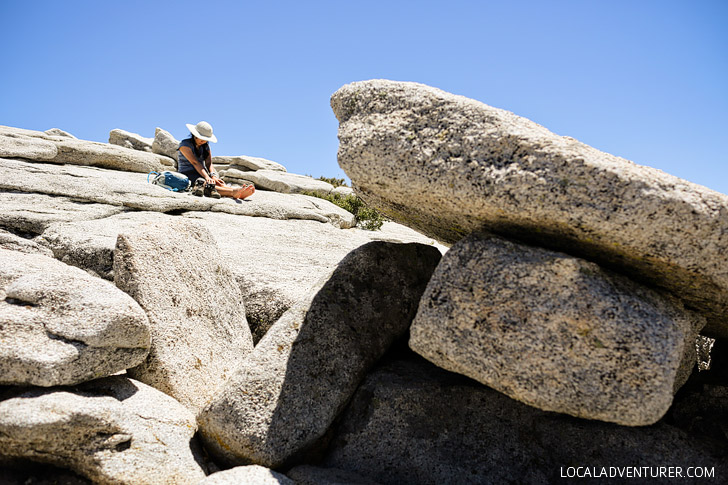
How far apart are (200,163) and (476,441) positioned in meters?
Answer: 12.7

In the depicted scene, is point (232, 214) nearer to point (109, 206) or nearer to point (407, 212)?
point (109, 206)

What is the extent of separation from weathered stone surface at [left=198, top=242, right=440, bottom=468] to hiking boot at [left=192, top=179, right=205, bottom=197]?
8.51 m

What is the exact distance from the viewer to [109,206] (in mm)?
10352

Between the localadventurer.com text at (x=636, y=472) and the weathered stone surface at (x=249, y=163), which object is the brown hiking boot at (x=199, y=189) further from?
the weathered stone surface at (x=249, y=163)

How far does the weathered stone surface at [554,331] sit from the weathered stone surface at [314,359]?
1.32 metres

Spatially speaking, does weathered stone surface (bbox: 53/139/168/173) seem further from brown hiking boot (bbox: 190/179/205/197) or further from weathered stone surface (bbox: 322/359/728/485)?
weathered stone surface (bbox: 322/359/728/485)

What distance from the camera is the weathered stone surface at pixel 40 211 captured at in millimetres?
8477

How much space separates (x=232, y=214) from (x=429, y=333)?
9291 millimetres

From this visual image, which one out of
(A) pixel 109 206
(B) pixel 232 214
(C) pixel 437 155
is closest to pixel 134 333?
(C) pixel 437 155

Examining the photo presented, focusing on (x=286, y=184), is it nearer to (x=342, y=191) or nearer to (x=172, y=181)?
(x=342, y=191)

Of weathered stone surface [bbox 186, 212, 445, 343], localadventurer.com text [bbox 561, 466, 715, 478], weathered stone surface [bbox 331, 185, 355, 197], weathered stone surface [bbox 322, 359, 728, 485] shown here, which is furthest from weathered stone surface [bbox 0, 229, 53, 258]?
weathered stone surface [bbox 331, 185, 355, 197]

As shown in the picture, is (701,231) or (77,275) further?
(77,275)

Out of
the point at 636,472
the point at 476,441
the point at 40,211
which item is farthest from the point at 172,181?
the point at 636,472

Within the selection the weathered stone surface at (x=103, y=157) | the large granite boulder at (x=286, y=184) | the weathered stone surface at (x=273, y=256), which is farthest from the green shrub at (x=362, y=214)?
the weathered stone surface at (x=103, y=157)
